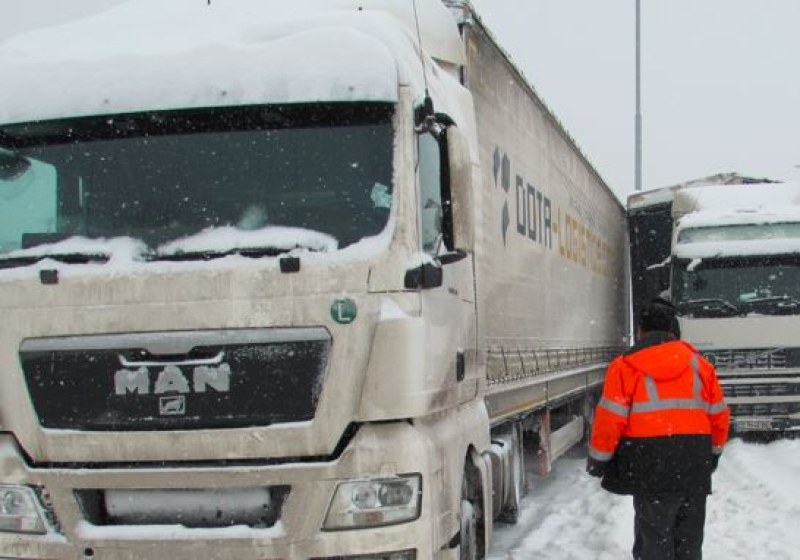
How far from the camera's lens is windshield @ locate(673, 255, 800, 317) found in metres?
13.5

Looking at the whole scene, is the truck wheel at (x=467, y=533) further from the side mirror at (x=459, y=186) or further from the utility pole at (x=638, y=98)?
the utility pole at (x=638, y=98)

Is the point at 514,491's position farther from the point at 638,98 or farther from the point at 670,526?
the point at 638,98

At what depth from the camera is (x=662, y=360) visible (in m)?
5.21

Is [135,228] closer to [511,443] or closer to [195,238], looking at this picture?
[195,238]

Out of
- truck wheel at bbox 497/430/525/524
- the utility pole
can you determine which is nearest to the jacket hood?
truck wheel at bbox 497/430/525/524

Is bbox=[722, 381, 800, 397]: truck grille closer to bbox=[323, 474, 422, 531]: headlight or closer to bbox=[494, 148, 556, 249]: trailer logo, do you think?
bbox=[494, 148, 556, 249]: trailer logo

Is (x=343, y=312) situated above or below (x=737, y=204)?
below

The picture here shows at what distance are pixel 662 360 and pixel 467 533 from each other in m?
1.48

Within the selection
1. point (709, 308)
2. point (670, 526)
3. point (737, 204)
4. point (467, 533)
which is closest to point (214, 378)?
point (467, 533)

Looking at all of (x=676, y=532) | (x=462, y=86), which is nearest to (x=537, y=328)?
(x=462, y=86)

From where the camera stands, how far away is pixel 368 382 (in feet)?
14.0

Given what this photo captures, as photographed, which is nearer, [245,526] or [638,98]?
[245,526]

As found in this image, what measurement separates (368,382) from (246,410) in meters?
0.54

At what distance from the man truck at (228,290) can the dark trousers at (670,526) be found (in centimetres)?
103
